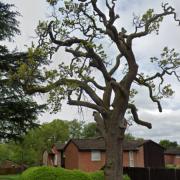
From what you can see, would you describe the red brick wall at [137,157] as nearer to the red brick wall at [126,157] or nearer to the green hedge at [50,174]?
the red brick wall at [126,157]

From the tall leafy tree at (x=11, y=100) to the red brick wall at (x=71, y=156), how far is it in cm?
2589

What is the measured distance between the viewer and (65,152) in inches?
2287

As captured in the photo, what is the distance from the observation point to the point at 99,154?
53812 millimetres

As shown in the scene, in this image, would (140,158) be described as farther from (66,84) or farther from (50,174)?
(66,84)

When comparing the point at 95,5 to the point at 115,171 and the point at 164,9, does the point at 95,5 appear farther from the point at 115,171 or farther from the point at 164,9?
the point at 115,171

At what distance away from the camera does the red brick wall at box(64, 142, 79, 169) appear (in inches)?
2124

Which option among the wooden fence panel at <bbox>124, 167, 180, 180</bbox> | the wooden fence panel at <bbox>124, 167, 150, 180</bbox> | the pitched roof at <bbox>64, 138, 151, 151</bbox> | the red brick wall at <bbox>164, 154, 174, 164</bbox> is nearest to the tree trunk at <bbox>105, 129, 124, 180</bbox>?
the wooden fence panel at <bbox>124, 167, 180, 180</bbox>

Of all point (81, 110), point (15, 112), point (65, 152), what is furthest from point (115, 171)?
point (65, 152)

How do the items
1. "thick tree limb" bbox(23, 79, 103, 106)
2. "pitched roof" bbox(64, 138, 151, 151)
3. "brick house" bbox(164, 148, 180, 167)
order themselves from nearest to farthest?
"thick tree limb" bbox(23, 79, 103, 106), "pitched roof" bbox(64, 138, 151, 151), "brick house" bbox(164, 148, 180, 167)

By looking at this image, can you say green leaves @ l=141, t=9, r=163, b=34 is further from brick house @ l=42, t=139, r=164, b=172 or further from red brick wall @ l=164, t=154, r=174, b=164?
red brick wall @ l=164, t=154, r=174, b=164

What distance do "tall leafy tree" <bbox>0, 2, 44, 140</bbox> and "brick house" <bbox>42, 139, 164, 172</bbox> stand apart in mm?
24688

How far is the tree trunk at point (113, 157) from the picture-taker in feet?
59.9

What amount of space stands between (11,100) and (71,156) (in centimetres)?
2895

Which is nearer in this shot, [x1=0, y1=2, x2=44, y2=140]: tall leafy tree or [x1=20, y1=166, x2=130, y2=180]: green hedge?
[x1=20, y1=166, x2=130, y2=180]: green hedge
